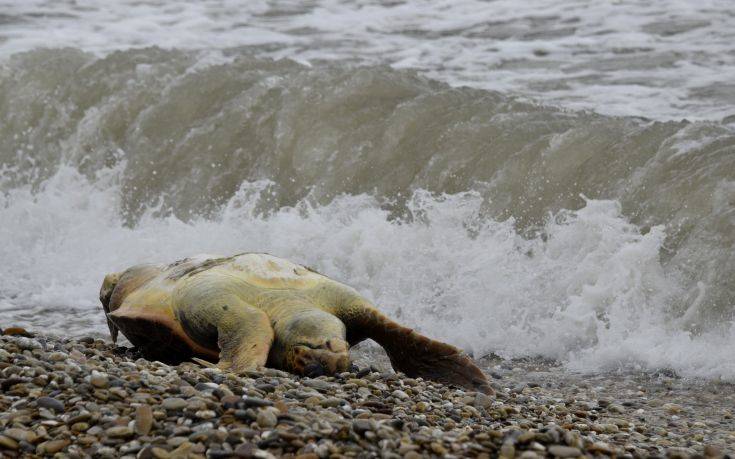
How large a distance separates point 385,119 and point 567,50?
328 centimetres

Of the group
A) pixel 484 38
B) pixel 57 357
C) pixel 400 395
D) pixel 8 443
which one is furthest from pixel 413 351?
pixel 484 38

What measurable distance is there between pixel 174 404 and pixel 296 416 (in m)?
0.46

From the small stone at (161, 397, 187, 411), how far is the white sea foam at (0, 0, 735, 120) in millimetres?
6397

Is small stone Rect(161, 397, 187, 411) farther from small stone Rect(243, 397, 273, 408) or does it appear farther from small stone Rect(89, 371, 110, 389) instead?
small stone Rect(89, 371, 110, 389)

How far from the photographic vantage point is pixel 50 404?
3.98 meters

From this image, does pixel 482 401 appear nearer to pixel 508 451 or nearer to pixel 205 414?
pixel 508 451

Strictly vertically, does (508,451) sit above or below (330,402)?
above

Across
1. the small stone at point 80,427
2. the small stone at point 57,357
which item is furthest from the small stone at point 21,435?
the small stone at point 57,357

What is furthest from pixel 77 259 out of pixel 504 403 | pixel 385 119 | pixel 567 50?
pixel 567 50

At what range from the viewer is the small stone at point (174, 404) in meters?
3.92

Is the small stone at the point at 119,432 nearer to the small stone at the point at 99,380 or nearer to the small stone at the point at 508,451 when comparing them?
the small stone at the point at 99,380

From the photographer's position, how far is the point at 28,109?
36.9ft

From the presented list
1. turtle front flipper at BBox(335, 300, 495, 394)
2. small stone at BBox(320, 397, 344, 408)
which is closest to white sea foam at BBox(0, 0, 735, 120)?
turtle front flipper at BBox(335, 300, 495, 394)

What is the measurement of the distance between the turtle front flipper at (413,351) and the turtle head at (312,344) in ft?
0.72
